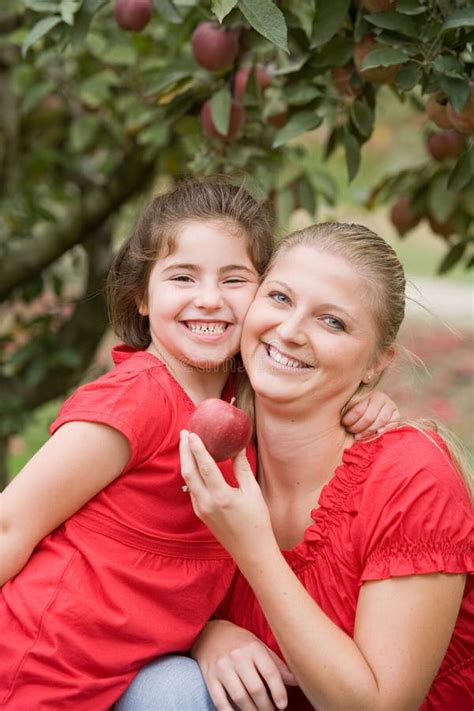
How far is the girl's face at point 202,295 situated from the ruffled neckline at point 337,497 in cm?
27

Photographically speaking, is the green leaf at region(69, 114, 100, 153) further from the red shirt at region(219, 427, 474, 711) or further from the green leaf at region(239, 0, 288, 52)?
the red shirt at region(219, 427, 474, 711)

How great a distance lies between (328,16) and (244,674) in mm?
1155

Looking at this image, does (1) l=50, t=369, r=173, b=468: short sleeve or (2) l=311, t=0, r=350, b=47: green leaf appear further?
(2) l=311, t=0, r=350, b=47: green leaf

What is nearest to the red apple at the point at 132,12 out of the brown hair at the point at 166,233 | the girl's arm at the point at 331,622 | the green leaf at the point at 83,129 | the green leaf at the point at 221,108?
the green leaf at the point at 221,108

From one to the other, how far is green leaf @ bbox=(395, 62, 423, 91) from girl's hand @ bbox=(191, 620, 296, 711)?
1.00 m

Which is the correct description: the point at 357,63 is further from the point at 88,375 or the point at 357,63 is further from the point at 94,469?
the point at 88,375

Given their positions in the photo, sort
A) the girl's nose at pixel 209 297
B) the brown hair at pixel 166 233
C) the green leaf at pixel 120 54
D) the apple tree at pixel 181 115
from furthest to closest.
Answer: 1. the green leaf at pixel 120 54
2. the apple tree at pixel 181 115
3. the brown hair at pixel 166 233
4. the girl's nose at pixel 209 297

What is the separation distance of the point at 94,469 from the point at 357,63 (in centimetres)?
95

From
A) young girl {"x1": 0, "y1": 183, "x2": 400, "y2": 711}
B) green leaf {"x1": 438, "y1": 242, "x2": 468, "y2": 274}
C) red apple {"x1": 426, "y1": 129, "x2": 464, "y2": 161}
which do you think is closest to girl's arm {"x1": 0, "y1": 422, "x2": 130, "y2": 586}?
young girl {"x1": 0, "y1": 183, "x2": 400, "y2": 711}

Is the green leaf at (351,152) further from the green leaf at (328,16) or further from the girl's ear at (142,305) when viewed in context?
the girl's ear at (142,305)

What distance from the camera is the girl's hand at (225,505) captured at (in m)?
1.58

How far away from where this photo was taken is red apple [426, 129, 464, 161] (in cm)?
261

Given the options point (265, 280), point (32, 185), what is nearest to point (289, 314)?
point (265, 280)

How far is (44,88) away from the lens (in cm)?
327
